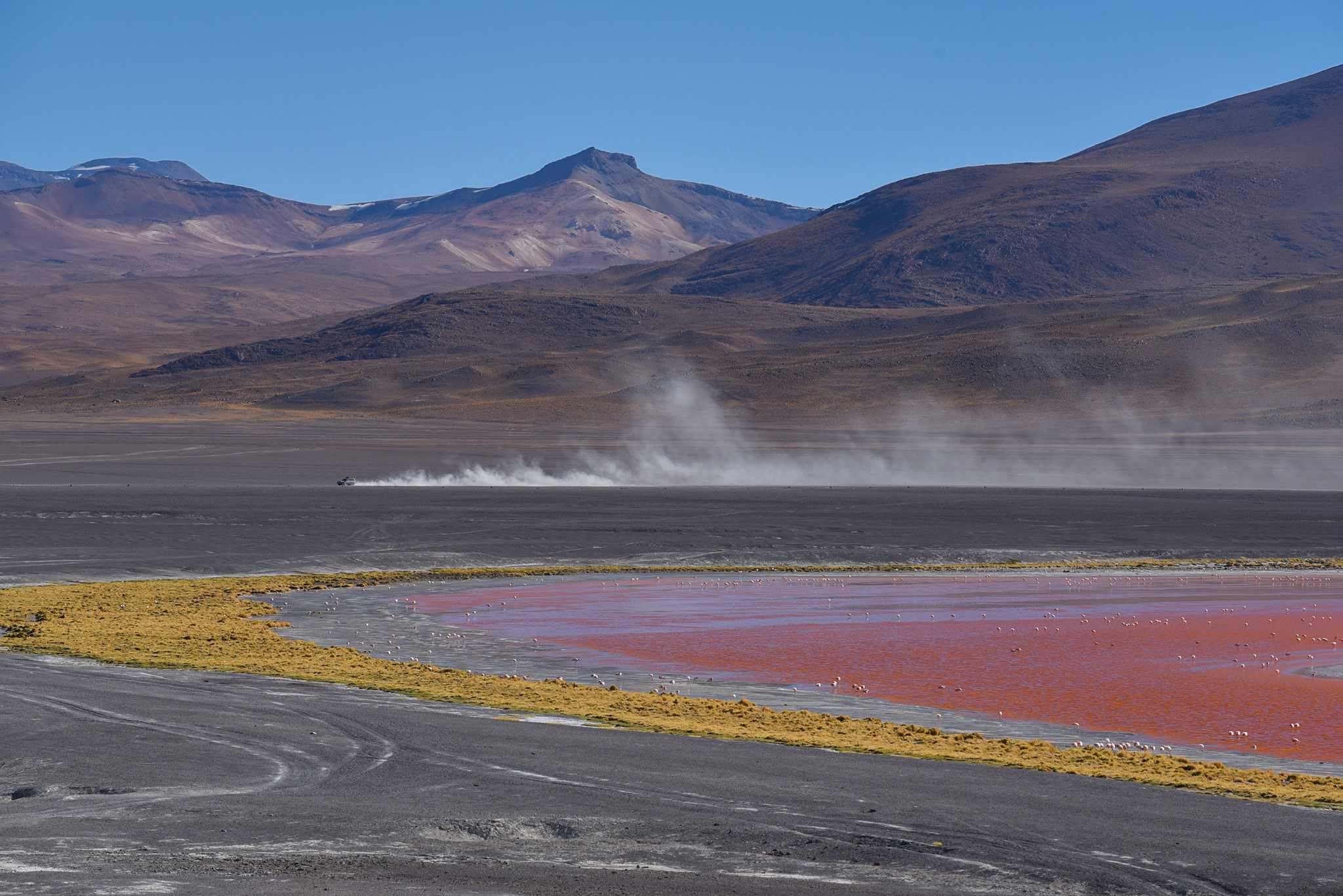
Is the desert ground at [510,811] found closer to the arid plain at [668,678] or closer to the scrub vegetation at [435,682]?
the arid plain at [668,678]

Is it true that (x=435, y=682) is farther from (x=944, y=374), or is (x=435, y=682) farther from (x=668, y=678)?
(x=944, y=374)

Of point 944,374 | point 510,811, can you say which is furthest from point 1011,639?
point 944,374

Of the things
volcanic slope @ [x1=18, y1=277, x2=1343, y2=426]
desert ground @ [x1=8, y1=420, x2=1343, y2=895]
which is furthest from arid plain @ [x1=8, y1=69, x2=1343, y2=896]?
volcanic slope @ [x1=18, y1=277, x2=1343, y2=426]

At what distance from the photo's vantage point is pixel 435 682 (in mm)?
19125

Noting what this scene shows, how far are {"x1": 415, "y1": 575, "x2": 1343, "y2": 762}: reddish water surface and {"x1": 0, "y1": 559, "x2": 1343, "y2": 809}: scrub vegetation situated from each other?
229 cm

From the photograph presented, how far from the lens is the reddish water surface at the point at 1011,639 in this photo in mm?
18500

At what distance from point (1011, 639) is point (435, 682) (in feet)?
36.2

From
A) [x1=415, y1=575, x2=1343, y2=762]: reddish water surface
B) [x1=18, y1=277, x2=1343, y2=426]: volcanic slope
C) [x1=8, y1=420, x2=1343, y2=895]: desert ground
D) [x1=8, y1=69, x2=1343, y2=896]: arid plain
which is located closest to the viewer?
[x1=8, y1=420, x2=1343, y2=895]: desert ground

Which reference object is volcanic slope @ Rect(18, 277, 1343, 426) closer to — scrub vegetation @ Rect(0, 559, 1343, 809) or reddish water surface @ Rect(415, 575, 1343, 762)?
reddish water surface @ Rect(415, 575, 1343, 762)

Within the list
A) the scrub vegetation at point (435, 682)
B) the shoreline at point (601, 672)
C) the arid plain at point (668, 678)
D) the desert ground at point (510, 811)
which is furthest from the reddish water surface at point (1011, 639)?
the desert ground at point (510, 811)

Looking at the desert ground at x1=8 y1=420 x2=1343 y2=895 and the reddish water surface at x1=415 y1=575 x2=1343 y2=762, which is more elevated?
the reddish water surface at x1=415 y1=575 x2=1343 y2=762

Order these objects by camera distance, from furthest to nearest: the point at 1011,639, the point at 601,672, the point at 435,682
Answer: the point at 1011,639, the point at 601,672, the point at 435,682

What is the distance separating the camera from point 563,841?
11047 millimetres

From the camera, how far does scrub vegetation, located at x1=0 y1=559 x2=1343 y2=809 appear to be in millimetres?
14109
